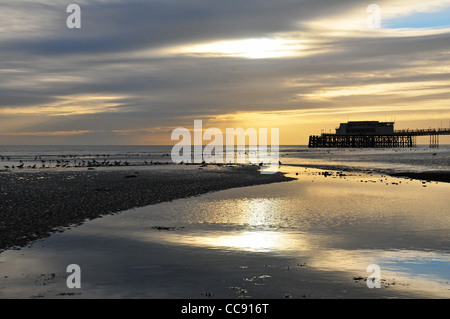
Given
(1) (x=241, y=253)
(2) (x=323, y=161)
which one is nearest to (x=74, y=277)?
(1) (x=241, y=253)

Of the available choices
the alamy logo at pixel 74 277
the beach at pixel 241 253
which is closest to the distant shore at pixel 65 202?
the beach at pixel 241 253

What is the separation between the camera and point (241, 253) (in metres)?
14.4

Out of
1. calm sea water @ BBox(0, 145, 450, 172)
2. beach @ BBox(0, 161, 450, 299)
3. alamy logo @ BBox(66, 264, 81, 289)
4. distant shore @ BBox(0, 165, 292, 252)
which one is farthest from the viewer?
calm sea water @ BBox(0, 145, 450, 172)

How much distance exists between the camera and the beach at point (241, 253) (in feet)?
35.2

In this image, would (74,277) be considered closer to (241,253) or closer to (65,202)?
(241,253)

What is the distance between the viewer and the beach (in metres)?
10.7

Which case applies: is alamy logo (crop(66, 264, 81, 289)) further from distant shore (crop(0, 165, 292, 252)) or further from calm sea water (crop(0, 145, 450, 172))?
calm sea water (crop(0, 145, 450, 172))

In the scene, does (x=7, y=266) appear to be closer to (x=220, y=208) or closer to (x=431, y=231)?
(x=220, y=208)

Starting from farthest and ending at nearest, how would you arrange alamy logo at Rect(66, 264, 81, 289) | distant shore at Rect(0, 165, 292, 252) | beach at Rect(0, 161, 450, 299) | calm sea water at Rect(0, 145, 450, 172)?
1. calm sea water at Rect(0, 145, 450, 172)
2. distant shore at Rect(0, 165, 292, 252)
3. alamy logo at Rect(66, 264, 81, 289)
4. beach at Rect(0, 161, 450, 299)

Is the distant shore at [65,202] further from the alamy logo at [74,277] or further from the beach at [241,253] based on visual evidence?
the alamy logo at [74,277]

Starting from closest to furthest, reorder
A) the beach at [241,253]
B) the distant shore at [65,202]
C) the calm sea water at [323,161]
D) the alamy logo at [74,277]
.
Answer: the beach at [241,253] < the alamy logo at [74,277] < the distant shore at [65,202] < the calm sea water at [323,161]

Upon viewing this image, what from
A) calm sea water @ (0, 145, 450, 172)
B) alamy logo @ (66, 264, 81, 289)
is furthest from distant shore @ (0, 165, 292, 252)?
calm sea water @ (0, 145, 450, 172)

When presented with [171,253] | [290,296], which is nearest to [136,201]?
[171,253]
